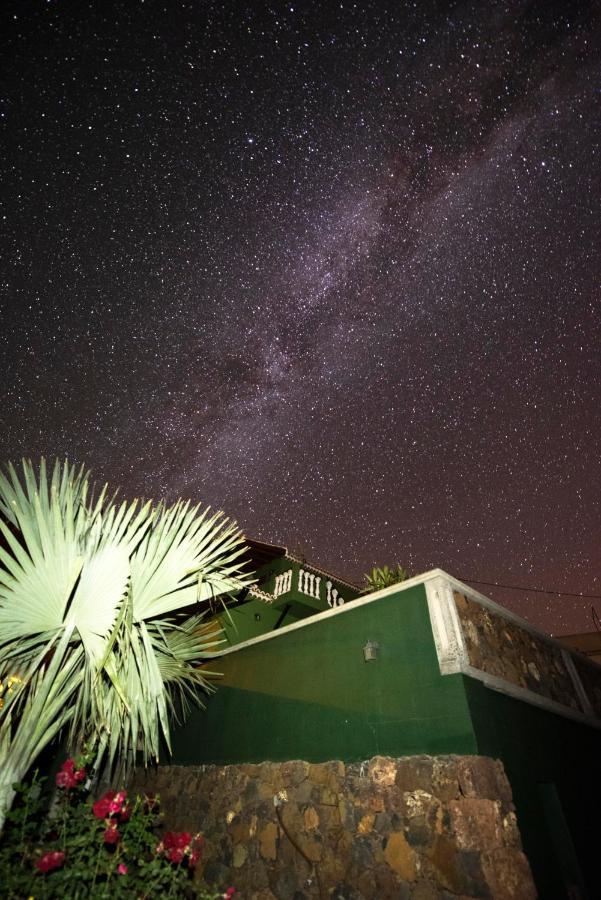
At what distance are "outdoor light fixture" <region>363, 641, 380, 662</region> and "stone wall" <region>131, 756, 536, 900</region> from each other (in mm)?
1007

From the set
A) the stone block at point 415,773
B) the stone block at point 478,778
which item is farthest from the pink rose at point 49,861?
the stone block at point 478,778

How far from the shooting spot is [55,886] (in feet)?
10.6

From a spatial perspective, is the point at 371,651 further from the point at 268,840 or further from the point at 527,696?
the point at 268,840

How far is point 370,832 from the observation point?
425 cm

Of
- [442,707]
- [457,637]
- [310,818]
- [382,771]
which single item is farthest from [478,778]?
[310,818]

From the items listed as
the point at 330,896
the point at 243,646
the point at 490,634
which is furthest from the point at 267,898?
the point at 490,634

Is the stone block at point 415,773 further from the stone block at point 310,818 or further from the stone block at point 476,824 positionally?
the stone block at point 310,818

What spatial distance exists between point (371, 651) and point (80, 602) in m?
3.34

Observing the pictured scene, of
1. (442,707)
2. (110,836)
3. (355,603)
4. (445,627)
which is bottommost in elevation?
(110,836)

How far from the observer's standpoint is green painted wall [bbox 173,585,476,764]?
→ 4.38 m

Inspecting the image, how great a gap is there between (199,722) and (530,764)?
544 cm

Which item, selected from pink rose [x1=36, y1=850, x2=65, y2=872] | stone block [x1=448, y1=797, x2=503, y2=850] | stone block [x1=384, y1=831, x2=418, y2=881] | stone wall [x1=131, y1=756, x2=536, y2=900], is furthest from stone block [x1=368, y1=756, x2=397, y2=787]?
pink rose [x1=36, y1=850, x2=65, y2=872]

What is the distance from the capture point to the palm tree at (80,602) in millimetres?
3203

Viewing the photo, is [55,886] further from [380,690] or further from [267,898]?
[380,690]
